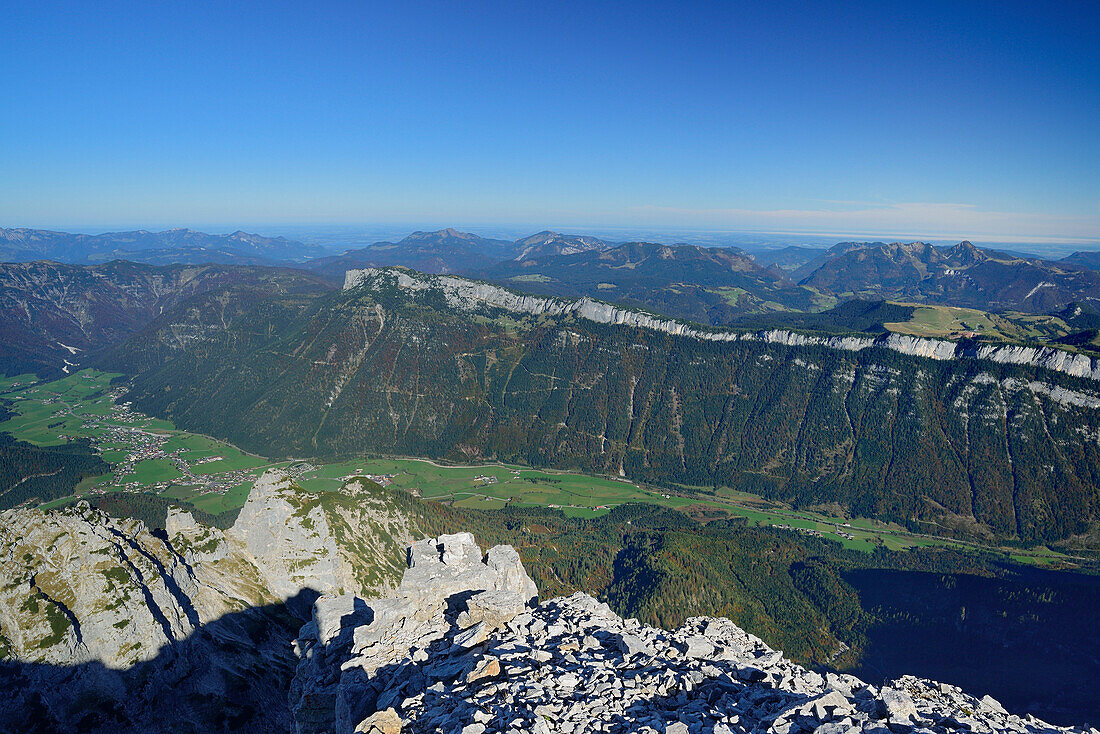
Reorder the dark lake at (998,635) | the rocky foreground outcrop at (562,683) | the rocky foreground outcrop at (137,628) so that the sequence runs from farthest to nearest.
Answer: the dark lake at (998,635) → the rocky foreground outcrop at (137,628) → the rocky foreground outcrop at (562,683)

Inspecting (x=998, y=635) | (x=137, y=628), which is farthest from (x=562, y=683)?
(x=998, y=635)

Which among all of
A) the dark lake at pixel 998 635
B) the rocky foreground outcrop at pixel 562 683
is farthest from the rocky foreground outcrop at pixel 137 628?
the dark lake at pixel 998 635

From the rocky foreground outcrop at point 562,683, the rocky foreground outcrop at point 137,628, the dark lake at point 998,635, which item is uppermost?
the rocky foreground outcrop at point 562,683

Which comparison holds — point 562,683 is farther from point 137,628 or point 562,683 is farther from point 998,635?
point 998,635

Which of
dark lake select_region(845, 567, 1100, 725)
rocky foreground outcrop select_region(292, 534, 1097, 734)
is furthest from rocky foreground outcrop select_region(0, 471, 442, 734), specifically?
dark lake select_region(845, 567, 1100, 725)

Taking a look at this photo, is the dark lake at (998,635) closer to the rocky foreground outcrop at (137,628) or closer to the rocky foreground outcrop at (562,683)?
the rocky foreground outcrop at (562,683)

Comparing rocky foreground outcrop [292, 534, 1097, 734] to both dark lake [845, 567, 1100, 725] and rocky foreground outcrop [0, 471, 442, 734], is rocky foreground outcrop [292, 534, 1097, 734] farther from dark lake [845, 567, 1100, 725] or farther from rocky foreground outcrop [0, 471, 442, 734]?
dark lake [845, 567, 1100, 725]

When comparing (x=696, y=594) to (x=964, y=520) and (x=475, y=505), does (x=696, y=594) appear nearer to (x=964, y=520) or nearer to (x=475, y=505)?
(x=475, y=505)
